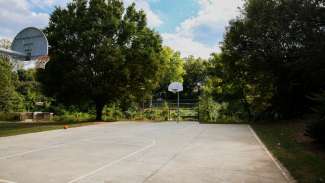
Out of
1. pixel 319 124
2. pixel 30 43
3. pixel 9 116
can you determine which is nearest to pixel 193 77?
pixel 9 116

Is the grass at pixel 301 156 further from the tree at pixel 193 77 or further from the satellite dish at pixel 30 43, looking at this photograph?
the tree at pixel 193 77

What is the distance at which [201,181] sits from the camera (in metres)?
7.06

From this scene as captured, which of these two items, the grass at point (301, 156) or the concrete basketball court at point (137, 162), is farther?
the grass at point (301, 156)

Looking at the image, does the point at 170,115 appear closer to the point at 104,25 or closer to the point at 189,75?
the point at 104,25

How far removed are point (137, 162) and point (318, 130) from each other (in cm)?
565

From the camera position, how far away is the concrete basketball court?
732 centimetres

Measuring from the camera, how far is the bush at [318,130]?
1057 cm

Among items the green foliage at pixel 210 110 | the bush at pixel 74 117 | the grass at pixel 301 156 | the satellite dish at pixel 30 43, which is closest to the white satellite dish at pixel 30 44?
the satellite dish at pixel 30 43

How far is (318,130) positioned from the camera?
1079 centimetres

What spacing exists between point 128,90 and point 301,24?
44.6 feet

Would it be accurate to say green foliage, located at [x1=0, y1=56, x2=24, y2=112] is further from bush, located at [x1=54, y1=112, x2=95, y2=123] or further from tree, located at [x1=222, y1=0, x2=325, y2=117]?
tree, located at [x1=222, y1=0, x2=325, y2=117]

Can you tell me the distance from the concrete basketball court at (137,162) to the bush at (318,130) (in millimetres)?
1560

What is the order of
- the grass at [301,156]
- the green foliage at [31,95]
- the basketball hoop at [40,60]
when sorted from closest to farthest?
the grass at [301,156] → the basketball hoop at [40,60] → the green foliage at [31,95]

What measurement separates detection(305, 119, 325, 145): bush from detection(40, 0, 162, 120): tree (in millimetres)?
16635
